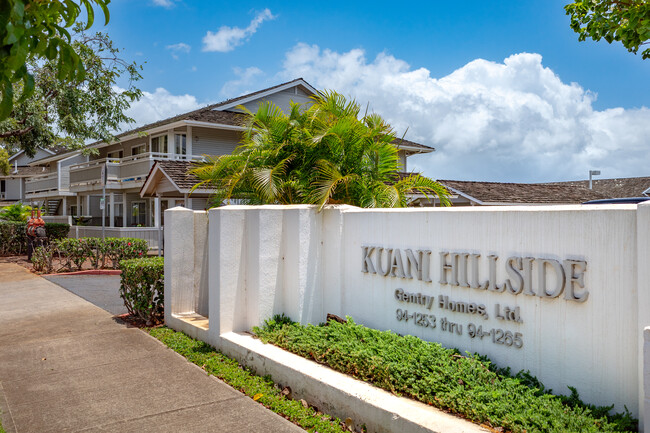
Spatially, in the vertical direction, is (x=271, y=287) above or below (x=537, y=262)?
below

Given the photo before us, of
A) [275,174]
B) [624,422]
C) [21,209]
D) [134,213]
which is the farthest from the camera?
[134,213]

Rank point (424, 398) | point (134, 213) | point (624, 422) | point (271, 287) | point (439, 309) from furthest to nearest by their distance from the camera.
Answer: point (134, 213)
point (271, 287)
point (439, 309)
point (424, 398)
point (624, 422)

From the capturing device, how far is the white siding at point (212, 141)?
26969 mm

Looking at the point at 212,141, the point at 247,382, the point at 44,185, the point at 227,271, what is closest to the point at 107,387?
the point at 247,382

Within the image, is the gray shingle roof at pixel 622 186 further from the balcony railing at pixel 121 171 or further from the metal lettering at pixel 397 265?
the metal lettering at pixel 397 265

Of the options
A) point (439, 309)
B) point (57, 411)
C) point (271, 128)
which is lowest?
point (57, 411)

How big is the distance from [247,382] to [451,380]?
2307mm

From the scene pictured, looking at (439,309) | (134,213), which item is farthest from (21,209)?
(439,309)

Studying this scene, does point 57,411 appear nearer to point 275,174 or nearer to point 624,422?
point 275,174

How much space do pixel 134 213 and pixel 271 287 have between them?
2608cm

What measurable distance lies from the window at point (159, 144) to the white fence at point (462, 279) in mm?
21478

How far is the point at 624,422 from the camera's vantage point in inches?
150

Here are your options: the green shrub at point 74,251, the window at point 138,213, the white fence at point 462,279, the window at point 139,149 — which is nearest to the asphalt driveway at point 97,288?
the green shrub at point 74,251

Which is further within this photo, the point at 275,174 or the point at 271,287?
the point at 275,174
